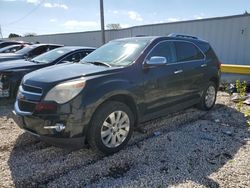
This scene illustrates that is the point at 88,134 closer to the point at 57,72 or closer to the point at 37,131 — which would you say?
the point at 37,131

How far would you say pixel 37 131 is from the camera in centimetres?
346

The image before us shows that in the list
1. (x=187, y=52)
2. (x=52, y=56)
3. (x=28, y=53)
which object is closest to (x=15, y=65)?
(x=52, y=56)

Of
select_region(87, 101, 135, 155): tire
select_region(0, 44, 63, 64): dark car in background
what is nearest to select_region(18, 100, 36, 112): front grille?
select_region(87, 101, 135, 155): tire

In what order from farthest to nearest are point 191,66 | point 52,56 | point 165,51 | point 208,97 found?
1. point 52,56
2. point 208,97
3. point 191,66
4. point 165,51

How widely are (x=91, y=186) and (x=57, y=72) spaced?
1751mm

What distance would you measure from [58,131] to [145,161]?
131 cm

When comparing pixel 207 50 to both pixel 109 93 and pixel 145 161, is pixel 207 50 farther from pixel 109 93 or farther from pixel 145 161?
pixel 145 161

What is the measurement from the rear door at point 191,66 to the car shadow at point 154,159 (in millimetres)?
934

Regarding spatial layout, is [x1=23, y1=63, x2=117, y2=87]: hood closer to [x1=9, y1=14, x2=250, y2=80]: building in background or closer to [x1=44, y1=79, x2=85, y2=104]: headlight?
[x1=44, y1=79, x2=85, y2=104]: headlight

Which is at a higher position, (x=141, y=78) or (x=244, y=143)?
(x=141, y=78)

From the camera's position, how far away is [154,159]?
375 centimetres

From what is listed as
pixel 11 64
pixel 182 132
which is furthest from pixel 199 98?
pixel 11 64

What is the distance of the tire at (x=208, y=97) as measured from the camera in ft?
19.7

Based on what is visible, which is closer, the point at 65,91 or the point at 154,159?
the point at 65,91
